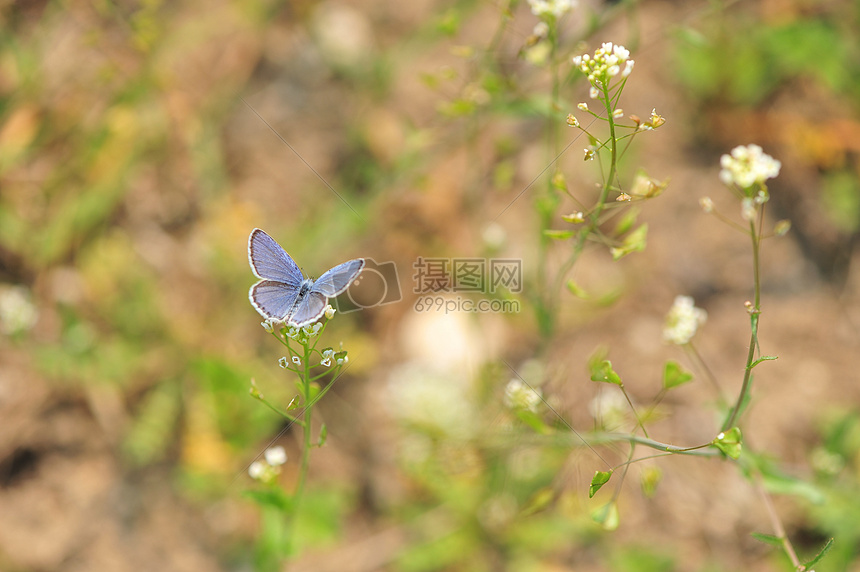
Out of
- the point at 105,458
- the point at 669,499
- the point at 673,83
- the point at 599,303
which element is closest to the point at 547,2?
the point at 599,303

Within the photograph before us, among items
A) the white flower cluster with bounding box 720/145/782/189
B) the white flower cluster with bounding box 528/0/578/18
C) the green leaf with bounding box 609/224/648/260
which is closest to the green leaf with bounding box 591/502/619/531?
the green leaf with bounding box 609/224/648/260

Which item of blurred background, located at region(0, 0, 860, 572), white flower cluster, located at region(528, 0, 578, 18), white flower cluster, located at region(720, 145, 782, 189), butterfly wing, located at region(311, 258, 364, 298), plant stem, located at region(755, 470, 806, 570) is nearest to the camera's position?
white flower cluster, located at region(720, 145, 782, 189)

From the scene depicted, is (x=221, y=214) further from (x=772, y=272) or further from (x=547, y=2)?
(x=772, y=272)

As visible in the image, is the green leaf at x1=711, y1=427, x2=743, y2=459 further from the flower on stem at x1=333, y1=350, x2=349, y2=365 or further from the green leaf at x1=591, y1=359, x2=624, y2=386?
the flower on stem at x1=333, y1=350, x2=349, y2=365

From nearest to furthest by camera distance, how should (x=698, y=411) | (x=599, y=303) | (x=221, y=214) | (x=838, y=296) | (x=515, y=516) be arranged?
(x=599, y=303) < (x=515, y=516) < (x=698, y=411) < (x=838, y=296) < (x=221, y=214)

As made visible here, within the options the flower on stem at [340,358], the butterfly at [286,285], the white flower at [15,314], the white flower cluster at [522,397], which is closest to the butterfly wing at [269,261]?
the butterfly at [286,285]

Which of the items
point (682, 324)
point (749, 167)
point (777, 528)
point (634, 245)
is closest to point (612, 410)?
point (682, 324)
